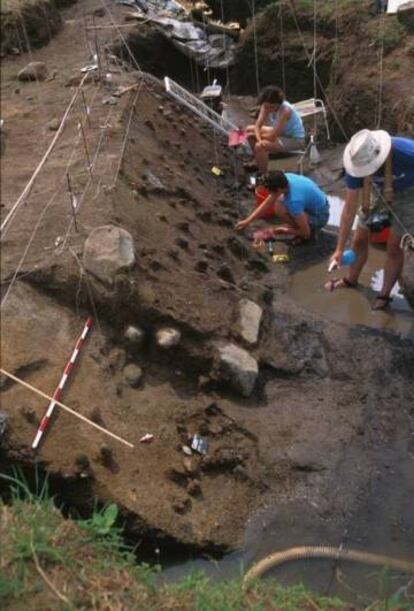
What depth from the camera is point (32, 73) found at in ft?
25.9

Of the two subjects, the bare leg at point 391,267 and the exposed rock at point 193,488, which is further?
the bare leg at point 391,267

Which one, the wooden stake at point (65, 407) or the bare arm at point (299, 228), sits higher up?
the wooden stake at point (65, 407)

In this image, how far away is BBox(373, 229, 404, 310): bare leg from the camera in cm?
548

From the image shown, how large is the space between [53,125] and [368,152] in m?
3.15

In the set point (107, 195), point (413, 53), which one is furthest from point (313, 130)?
point (107, 195)

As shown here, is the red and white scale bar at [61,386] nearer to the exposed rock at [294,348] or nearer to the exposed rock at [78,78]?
the exposed rock at [294,348]

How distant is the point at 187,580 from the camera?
3.12m

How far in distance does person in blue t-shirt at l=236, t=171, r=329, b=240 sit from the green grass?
160 inches

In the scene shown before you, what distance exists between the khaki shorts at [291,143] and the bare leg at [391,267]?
2990 mm

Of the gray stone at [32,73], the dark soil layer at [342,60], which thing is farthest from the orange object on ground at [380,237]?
the gray stone at [32,73]

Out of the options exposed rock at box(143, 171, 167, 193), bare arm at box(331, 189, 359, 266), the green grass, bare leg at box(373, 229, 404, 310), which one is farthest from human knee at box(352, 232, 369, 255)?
the green grass

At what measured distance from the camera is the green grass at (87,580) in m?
2.63

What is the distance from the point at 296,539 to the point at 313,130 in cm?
641

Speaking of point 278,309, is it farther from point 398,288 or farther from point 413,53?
point 413,53
